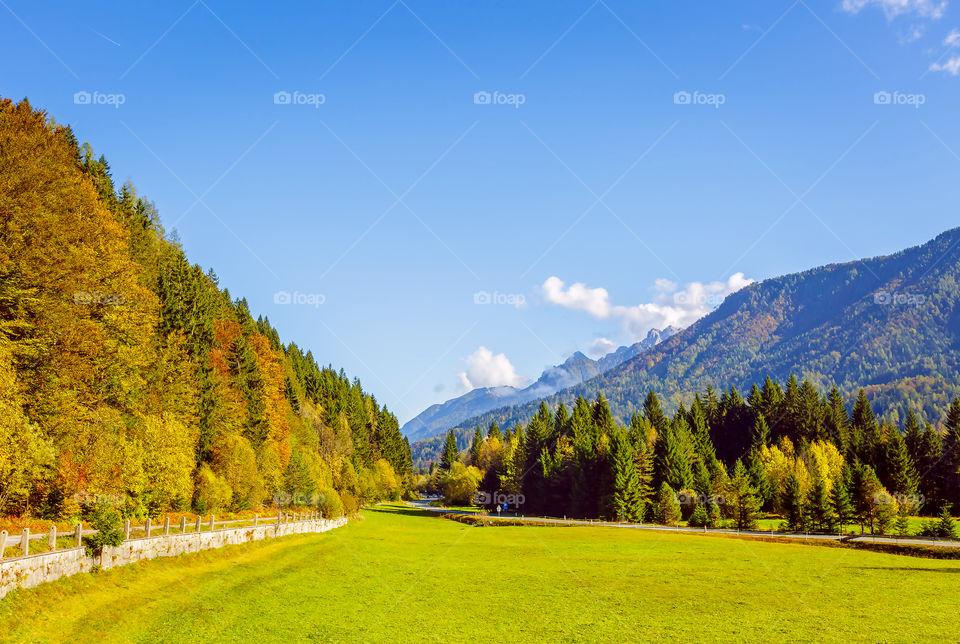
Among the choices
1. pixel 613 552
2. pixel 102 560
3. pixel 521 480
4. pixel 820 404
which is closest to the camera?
pixel 102 560

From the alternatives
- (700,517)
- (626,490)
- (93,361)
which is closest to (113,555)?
(93,361)

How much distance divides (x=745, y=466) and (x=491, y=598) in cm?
10754

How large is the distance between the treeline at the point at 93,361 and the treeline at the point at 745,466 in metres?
64.7

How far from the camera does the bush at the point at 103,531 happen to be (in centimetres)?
2978

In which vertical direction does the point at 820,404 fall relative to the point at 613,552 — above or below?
above

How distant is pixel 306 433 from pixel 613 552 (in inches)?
2407

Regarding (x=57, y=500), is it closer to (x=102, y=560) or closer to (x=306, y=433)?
(x=102, y=560)

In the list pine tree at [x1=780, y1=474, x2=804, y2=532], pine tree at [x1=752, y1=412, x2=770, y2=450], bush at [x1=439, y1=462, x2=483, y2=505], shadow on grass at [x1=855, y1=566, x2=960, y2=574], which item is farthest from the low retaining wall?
bush at [x1=439, y1=462, x2=483, y2=505]

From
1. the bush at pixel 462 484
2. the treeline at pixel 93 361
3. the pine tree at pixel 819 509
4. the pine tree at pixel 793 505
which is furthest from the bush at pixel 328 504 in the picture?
the bush at pixel 462 484

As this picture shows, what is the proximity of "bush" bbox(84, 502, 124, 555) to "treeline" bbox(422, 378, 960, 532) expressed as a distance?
77.9 metres

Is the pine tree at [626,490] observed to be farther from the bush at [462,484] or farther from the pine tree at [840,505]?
the bush at [462,484]

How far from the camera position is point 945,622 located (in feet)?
89.3

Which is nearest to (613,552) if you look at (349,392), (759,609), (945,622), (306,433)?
(759,609)

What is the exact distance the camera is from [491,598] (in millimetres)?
34562
